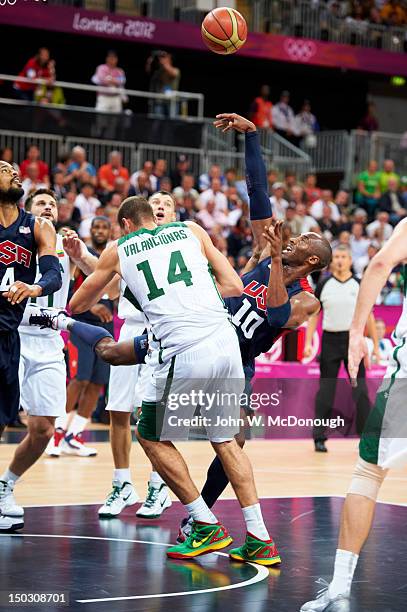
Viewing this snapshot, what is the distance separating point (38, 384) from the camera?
335 inches

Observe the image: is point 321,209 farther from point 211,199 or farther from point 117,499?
point 117,499

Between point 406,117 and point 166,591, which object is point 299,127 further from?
point 166,591

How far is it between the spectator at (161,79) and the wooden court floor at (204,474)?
451 inches

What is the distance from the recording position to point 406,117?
3525 centimetres

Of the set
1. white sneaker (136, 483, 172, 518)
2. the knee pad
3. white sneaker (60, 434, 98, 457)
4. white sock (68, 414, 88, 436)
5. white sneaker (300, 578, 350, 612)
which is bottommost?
white sneaker (60, 434, 98, 457)

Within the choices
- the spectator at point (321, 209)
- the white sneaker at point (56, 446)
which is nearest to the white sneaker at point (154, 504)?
the white sneaker at point (56, 446)

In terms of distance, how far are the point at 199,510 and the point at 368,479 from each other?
173 cm

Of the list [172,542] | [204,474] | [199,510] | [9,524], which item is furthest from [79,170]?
[199,510]

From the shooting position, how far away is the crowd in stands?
1866 centimetres

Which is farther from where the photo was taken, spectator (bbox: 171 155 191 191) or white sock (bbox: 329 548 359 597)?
spectator (bbox: 171 155 191 191)

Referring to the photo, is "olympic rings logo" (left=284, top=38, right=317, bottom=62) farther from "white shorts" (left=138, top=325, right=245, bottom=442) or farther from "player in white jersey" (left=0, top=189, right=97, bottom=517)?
"white shorts" (left=138, top=325, right=245, bottom=442)

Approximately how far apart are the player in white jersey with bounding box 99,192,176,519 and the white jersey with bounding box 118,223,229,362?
1.73 metres

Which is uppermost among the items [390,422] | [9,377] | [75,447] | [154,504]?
[390,422]

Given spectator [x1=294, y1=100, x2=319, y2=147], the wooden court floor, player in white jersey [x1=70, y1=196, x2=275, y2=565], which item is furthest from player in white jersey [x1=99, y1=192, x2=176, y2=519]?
spectator [x1=294, y1=100, x2=319, y2=147]
